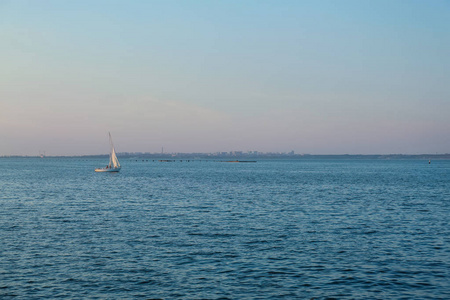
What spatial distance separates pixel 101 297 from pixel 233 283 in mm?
7063

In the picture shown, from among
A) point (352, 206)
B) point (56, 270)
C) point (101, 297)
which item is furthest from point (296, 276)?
point (352, 206)

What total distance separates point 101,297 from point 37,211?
118 ft

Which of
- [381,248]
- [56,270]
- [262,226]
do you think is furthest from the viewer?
[262,226]

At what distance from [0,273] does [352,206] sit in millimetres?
46613

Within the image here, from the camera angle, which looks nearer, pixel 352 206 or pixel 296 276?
pixel 296 276

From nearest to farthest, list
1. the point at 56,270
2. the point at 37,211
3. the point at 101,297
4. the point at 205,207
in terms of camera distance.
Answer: the point at 101,297 → the point at 56,270 → the point at 37,211 → the point at 205,207

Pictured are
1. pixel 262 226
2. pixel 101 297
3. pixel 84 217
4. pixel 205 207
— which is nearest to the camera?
pixel 101 297

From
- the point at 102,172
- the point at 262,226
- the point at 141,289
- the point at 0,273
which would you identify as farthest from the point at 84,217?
the point at 102,172

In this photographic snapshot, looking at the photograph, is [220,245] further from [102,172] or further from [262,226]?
[102,172]

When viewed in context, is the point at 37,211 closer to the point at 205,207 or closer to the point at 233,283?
the point at 205,207

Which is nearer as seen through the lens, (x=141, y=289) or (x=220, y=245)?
(x=141, y=289)

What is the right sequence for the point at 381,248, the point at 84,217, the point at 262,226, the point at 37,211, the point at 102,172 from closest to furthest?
the point at 381,248
the point at 262,226
the point at 84,217
the point at 37,211
the point at 102,172

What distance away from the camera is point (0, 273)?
26.1m

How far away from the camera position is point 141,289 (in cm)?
2358
